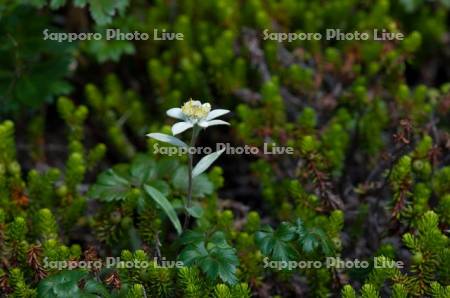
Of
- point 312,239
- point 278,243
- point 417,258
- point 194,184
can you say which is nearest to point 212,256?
point 278,243

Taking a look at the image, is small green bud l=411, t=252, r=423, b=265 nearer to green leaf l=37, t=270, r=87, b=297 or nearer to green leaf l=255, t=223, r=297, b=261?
green leaf l=255, t=223, r=297, b=261

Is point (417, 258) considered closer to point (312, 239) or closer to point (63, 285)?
point (312, 239)

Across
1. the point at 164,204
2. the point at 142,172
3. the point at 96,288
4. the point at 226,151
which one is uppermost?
the point at 226,151

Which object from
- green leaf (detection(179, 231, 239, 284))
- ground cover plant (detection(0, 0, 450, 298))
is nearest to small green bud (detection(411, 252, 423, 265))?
ground cover plant (detection(0, 0, 450, 298))

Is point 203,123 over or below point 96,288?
over

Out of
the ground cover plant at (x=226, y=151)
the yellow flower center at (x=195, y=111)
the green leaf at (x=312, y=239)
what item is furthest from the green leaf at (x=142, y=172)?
the green leaf at (x=312, y=239)

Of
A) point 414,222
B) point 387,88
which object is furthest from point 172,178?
point 387,88

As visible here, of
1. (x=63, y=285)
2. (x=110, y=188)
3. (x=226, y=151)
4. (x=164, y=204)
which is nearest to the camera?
(x=63, y=285)
